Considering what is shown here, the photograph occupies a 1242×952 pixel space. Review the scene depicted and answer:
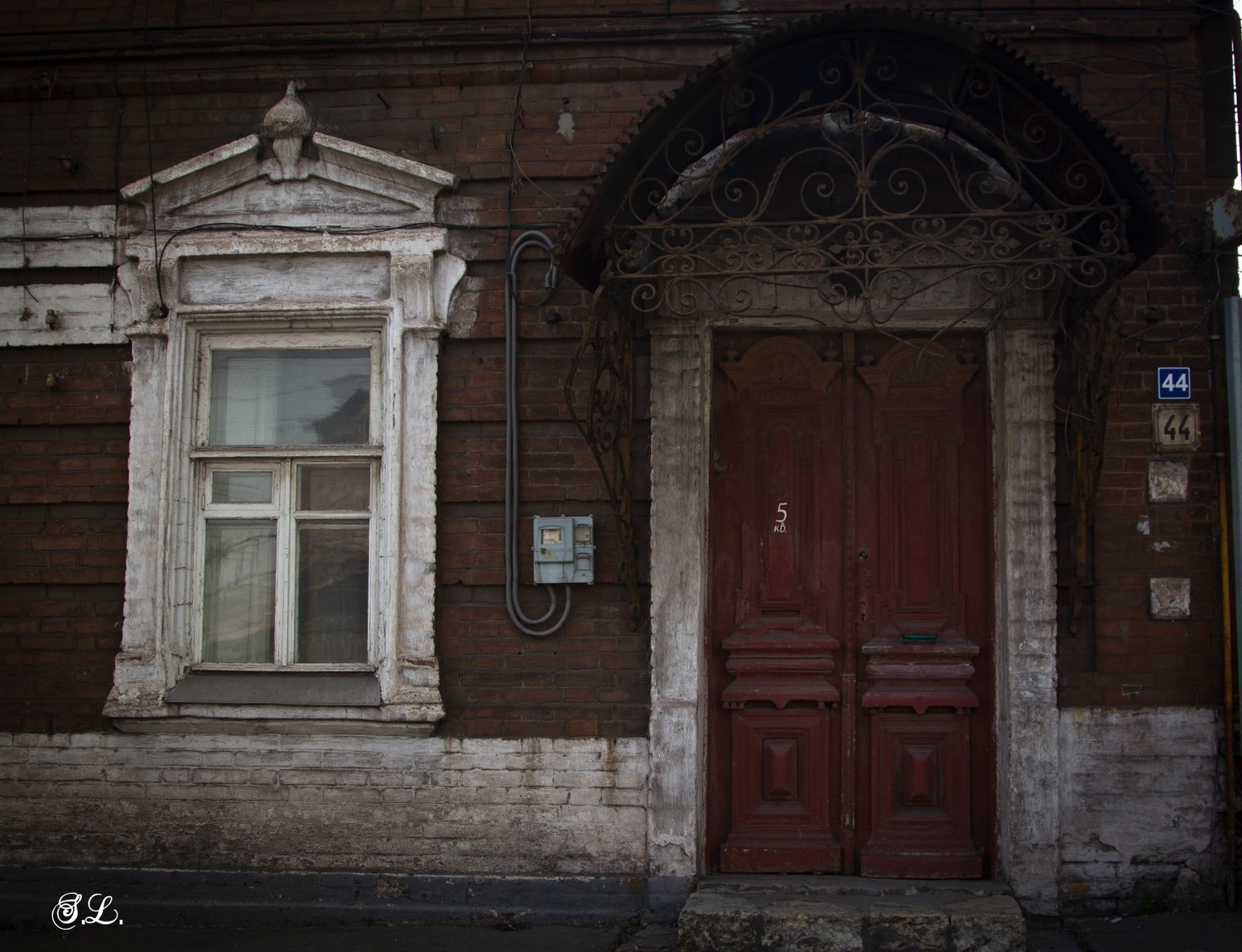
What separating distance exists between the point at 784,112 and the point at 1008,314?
4.19ft

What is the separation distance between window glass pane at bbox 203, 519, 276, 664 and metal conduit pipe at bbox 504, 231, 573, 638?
109cm

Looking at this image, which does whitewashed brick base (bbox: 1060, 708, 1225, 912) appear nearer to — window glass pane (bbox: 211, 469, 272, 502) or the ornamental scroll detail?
the ornamental scroll detail

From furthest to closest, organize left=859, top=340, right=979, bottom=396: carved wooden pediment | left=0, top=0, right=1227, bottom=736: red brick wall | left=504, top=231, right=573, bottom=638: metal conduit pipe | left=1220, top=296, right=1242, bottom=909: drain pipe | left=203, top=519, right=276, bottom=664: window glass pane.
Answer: left=203, top=519, right=276, bottom=664: window glass pane
left=859, top=340, right=979, bottom=396: carved wooden pediment
left=504, top=231, right=573, bottom=638: metal conduit pipe
left=0, top=0, right=1227, bottom=736: red brick wall
left=1220, top=296, right=1242, bottom=909: drain pipe

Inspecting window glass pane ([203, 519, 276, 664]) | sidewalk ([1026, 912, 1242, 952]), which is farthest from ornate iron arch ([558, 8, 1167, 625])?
sidewalk ([1026, 912, 1242, 952])

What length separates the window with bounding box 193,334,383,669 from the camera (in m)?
4.68

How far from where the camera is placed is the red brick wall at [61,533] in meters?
4.70

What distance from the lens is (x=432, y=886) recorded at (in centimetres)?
441

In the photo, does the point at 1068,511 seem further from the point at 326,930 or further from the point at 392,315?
the point at 326,930

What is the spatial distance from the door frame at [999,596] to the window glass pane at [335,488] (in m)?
1.28

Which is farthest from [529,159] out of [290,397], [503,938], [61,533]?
[503,938]

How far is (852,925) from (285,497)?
291cm

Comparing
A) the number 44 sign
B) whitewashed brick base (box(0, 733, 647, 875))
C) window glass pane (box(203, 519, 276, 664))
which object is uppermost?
the number 44 sign

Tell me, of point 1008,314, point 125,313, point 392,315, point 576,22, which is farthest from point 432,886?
point 576,22

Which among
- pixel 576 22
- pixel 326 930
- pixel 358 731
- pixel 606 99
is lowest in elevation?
pixel 326 930
